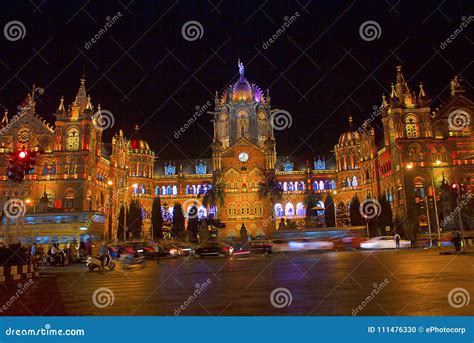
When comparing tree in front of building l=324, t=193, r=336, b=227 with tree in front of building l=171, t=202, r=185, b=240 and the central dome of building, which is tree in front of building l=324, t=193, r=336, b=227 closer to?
tree in front of building l=171, t=202, r=185, b=240

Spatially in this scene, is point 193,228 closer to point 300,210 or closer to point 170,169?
point 300,210

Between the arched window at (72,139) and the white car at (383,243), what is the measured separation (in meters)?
50.5

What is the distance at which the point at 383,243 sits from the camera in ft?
142

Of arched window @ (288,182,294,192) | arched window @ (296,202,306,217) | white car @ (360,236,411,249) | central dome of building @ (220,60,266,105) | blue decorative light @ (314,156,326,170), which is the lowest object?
white car @ (360,236,411,249)

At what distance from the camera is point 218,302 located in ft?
31.7

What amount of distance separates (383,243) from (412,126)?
34.4 metres

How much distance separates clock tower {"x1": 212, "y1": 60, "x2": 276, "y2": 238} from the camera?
3297 inches

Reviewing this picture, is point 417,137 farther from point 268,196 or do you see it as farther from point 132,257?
point 132,257

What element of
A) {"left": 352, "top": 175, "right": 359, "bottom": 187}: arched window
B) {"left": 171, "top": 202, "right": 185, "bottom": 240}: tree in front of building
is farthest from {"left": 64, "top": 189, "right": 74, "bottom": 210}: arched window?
{"left": 352, "top": 175, "right": 359, "bottom": 187}: arched window

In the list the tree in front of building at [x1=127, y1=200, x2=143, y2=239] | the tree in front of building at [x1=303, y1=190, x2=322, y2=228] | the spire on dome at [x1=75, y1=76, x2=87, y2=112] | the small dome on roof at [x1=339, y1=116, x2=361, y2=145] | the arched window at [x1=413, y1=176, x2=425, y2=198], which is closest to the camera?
the arched window at [x1=413, y1=176, x2=425, y2=198]

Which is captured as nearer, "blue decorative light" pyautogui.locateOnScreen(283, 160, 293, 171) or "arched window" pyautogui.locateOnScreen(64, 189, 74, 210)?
"arched window" pyautogui.locateOnScreen(64, 189, 74, 210)

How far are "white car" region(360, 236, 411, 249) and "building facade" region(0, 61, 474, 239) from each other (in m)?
17.0

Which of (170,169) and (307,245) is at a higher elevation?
(170,169)

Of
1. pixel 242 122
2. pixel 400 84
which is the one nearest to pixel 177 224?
pixel 242 122
